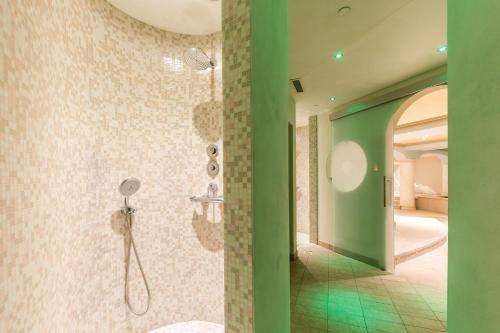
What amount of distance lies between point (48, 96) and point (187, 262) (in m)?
1.61

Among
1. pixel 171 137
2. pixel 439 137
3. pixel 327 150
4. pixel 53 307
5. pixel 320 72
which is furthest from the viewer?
pixel 439 137

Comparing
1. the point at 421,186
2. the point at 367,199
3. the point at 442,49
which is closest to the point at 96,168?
the point at 442,49

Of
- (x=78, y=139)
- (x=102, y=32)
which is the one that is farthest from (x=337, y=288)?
(x=102, y=32)

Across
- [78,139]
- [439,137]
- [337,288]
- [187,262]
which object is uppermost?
[439,137]

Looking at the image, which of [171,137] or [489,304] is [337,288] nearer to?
[489,304]

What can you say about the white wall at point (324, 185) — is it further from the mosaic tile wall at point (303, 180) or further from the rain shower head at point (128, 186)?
the rain shower head at point (128, 186)

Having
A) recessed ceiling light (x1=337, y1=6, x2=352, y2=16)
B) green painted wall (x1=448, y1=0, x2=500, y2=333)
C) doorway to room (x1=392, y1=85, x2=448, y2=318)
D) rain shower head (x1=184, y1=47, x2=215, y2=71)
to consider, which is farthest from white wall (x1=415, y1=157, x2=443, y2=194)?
rain shower head (x1=184, y1=47, x2=215, y2=71)

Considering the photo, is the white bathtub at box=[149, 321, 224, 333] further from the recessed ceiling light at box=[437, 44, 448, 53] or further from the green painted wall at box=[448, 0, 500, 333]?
the recessed ceiling light at box=[437, 44, 448, 53]

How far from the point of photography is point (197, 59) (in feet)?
5.53

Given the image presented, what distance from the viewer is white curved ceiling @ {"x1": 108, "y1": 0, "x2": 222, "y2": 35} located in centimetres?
155

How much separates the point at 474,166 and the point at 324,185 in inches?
130

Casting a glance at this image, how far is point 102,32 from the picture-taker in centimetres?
153

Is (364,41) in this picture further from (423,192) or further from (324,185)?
(423,192)

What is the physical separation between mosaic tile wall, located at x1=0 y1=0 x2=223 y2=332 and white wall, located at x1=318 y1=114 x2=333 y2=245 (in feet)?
9.27
